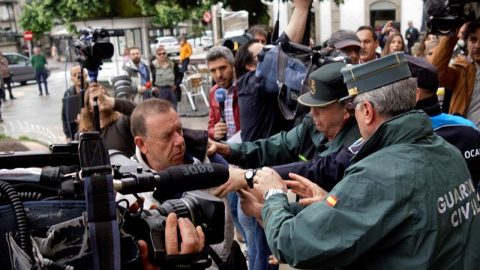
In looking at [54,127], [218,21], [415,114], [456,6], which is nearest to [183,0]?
[54,127]

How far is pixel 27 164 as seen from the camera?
166 centimetres

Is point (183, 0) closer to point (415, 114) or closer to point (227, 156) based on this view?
point (227, 156)

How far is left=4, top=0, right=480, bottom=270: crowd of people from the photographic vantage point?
1.97 m

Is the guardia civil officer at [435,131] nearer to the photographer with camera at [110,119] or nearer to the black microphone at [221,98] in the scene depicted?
the photographer with camera at [110,119]

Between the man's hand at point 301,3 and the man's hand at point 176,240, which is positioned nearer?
the man's hand at point 176,240

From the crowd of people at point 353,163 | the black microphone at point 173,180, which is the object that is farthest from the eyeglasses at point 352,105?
the black microphone at point 173,180

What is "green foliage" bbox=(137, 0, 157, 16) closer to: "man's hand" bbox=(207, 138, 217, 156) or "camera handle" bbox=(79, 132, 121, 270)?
"man's hand" bbox=(207, 138, 217, 156)

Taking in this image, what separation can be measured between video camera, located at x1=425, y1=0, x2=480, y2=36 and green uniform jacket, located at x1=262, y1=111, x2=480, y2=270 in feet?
7.60

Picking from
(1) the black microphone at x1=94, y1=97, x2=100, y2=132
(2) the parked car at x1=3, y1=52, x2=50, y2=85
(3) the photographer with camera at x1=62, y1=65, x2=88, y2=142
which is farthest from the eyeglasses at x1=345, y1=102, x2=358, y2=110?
(2) the parked car at x1=3, y1=52, x2=50, y2=85

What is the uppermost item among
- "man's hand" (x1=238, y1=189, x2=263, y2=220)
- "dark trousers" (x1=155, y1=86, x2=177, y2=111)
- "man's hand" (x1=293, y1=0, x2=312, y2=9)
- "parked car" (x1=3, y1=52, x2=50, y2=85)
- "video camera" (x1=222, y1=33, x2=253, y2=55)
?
"man's hand" (x1=293, y1=0, x2=312, y2=9)

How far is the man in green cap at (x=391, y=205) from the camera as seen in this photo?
6.43ft

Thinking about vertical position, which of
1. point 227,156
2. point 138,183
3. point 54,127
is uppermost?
point 138,183

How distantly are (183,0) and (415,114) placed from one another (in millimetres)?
11722

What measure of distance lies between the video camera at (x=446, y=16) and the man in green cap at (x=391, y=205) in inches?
86.0
